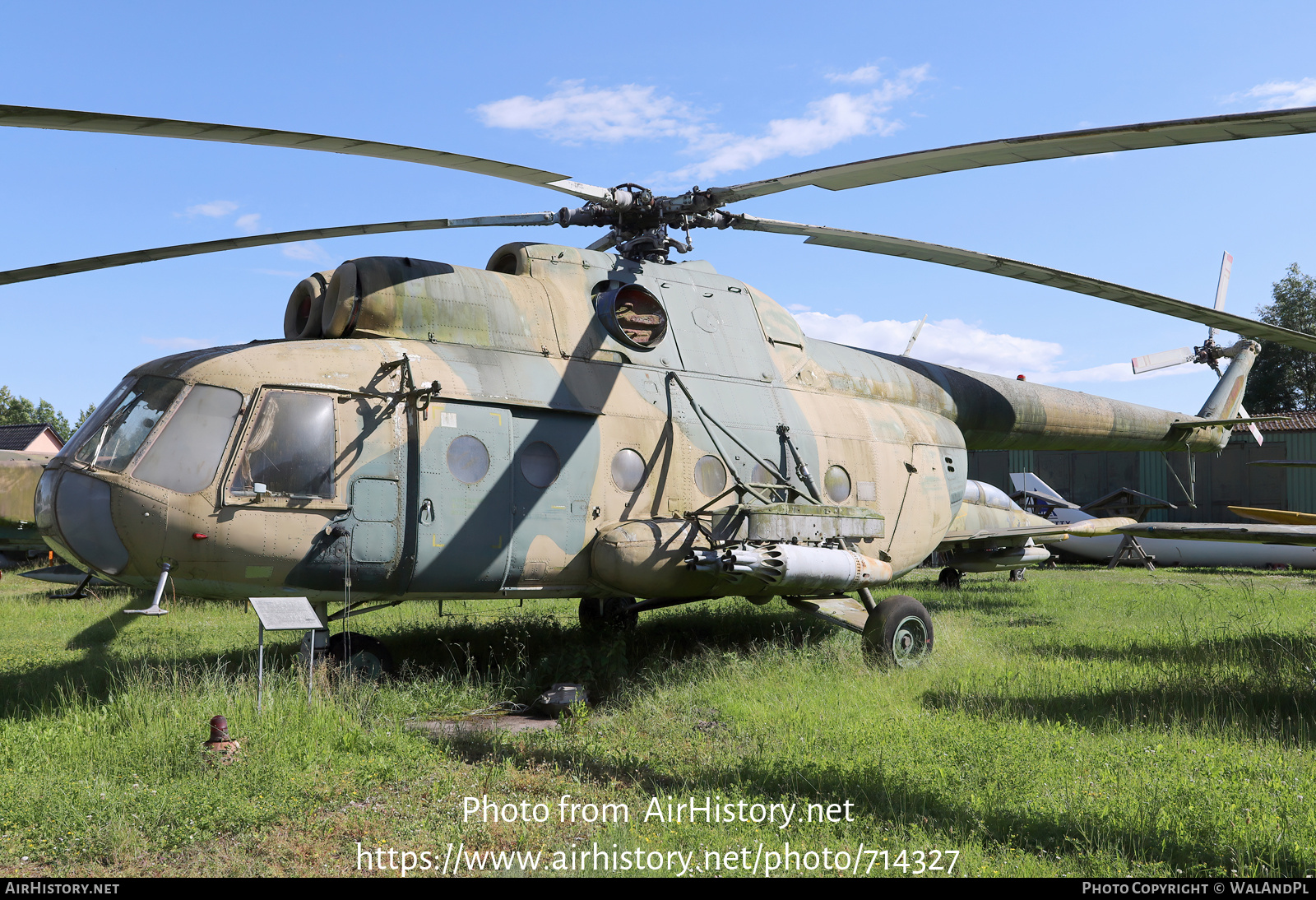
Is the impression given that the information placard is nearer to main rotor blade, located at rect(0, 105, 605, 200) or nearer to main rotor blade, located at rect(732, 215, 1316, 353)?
main rotor blade, located at rect(0, 105, 605, 200)

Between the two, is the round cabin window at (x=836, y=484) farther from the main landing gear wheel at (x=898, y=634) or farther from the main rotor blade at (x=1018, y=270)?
the main rotor blade at (x=1018, y=270)

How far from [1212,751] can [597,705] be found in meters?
4.57

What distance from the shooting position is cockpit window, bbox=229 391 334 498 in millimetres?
6664

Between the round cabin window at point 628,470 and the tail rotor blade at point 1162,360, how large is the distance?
37.5 ft

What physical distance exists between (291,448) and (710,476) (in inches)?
150

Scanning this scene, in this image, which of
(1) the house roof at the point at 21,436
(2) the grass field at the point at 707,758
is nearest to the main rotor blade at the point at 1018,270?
(2) the grass field at the point at 707,758

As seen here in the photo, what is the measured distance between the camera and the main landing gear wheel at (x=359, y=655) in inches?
283

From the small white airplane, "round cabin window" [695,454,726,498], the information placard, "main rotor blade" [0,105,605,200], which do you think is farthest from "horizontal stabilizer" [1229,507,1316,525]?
the small white airplane

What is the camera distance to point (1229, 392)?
15289mm

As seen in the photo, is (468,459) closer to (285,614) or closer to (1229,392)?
(285,614)

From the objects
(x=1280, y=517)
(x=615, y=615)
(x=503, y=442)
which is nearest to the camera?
(x=503, y=442)

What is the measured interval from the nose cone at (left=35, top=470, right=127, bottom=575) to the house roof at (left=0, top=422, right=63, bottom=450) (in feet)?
111

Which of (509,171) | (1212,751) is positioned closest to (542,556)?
(509,171)

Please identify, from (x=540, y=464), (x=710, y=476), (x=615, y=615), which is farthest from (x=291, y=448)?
(x=615, y=615)
